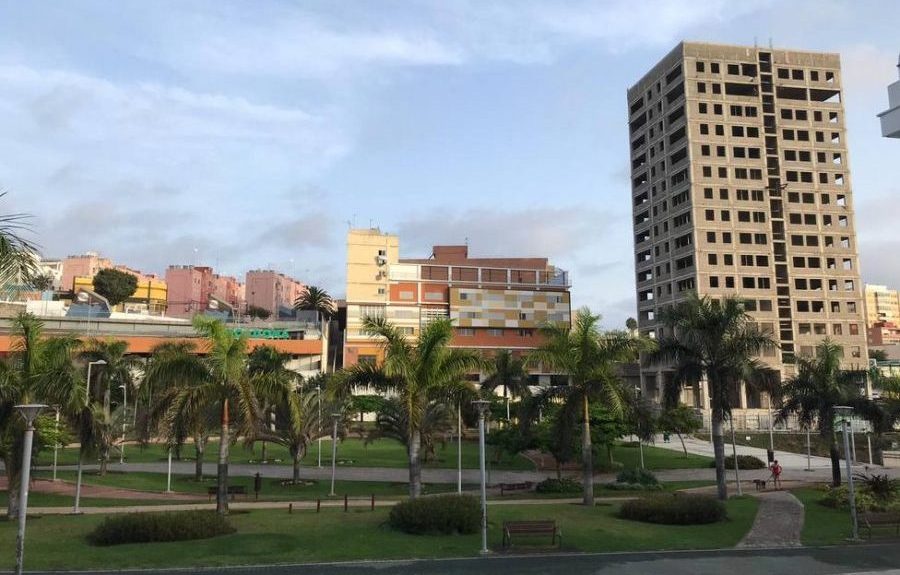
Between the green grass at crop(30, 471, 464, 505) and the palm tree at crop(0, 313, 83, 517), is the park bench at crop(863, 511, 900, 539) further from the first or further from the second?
the palm tree at crop(0, 313, 83, 517)

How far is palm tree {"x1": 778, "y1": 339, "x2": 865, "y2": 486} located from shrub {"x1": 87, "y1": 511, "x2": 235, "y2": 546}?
34.3m

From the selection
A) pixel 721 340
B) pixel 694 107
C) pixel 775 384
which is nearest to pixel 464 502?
pixel 721 340

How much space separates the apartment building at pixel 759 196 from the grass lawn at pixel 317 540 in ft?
263

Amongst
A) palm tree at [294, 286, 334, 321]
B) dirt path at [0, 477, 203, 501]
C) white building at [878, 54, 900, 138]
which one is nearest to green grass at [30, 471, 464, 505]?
dirt path at [0, 477, 203, 501]

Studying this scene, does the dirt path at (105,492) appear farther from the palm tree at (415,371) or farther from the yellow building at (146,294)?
the yellow building at (146,294)

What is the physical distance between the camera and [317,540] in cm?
2272

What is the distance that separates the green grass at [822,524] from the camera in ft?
80.9

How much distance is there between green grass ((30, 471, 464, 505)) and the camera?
128ft

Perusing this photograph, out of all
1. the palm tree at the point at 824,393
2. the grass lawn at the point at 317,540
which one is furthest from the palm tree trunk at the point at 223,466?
the palm tree at the point at 824,393

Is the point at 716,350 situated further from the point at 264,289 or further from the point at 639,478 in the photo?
the point at 264,289

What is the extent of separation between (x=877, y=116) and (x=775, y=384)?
24000mm

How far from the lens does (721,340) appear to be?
3488cm

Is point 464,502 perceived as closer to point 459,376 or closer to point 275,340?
point 459,376

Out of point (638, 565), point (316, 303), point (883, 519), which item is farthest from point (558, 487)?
point (316, 303)
